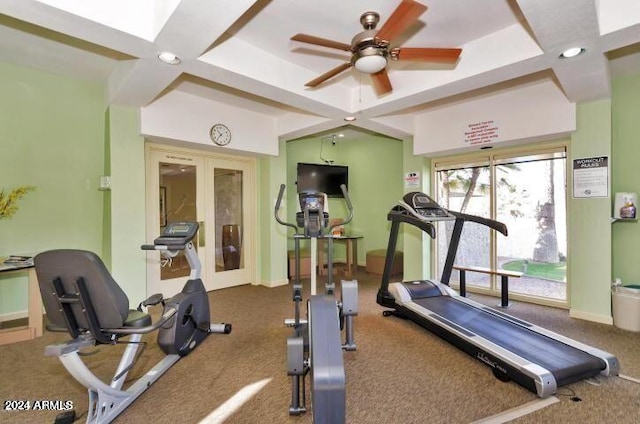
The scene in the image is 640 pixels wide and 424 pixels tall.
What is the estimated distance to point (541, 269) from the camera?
4.48m

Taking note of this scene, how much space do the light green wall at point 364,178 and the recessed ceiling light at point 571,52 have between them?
3.89 m

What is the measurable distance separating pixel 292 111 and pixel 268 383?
3.72 meters

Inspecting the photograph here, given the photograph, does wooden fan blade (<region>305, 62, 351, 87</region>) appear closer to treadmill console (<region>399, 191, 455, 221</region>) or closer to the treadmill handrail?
treadmill console (<region>399, 191, 455, 221</region>)

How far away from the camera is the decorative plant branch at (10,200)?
3.38 metres

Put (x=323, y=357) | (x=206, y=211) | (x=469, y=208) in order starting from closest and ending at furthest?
(x=323, y=357), (x=206, y=211), (x=469, y=208)

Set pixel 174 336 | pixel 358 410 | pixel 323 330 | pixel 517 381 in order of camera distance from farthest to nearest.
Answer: pixel 174 336 < pixel 517 381 < pixel 358 410 < pixel 323 330

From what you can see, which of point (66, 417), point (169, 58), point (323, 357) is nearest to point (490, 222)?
point (323, 357)

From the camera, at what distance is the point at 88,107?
4.03 m

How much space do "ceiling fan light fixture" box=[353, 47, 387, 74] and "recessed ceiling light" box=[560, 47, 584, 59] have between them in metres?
1.40

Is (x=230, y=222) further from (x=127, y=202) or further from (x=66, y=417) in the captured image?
(x=66, y=417)

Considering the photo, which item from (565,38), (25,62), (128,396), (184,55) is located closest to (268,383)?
(128,396)

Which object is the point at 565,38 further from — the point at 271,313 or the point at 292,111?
the point at 271,313

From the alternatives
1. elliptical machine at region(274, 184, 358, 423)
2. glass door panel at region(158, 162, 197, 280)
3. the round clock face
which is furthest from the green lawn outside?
glass door panel at region(158, 162, 197, 280)

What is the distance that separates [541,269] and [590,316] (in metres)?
0.90
